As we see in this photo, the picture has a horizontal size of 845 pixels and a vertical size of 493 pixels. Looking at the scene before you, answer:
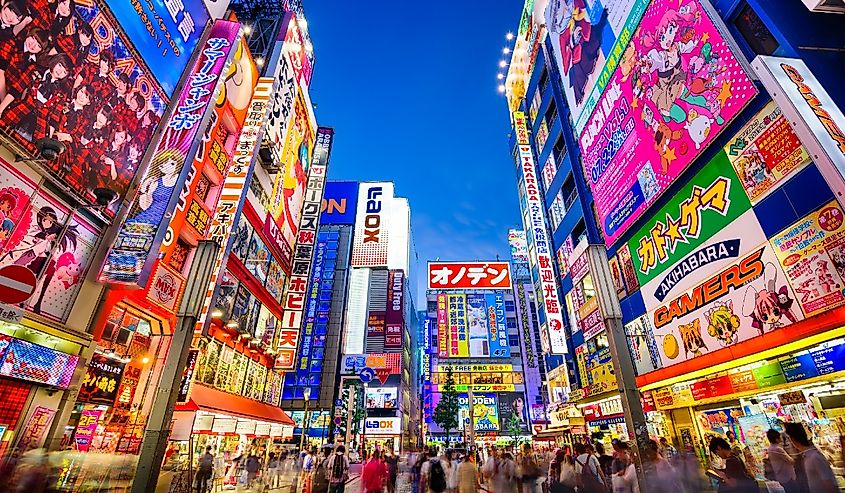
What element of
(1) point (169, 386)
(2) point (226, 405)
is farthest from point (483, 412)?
(1) point (169, 386)

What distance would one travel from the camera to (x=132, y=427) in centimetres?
1284

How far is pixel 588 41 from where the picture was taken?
19250mm

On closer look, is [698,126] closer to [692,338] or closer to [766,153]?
[766,153]

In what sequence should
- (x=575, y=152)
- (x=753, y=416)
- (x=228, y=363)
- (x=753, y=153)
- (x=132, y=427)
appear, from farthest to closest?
(x=575, y=152)
(x=228, y=363)
(x=132, y=427)
(x=753, y=416)
(x=753, y=153)

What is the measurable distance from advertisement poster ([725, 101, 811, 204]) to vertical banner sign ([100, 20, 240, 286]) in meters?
16.3

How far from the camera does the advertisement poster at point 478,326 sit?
58.0 metres

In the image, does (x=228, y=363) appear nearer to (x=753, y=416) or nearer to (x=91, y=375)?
(x=91, y=375)

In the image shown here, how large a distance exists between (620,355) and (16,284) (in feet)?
39.5

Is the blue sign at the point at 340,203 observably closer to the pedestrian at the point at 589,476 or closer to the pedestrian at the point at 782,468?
the pedestrian at the point at 589,476

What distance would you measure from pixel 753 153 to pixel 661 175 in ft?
10.4

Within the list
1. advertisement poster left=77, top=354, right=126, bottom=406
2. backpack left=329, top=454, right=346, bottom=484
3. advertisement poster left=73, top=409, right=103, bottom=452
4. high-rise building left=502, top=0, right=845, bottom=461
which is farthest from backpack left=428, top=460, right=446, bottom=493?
advertisement poster left=73, top=409, right=103, bottom=452

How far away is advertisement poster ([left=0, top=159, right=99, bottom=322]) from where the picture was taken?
7.96 metres

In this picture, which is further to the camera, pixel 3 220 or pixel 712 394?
pixel 712 394

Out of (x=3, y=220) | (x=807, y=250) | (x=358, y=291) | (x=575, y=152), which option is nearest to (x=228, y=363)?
(x=3, y=220)
